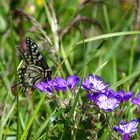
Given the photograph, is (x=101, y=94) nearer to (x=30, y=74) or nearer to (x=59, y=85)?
(x=59, y=85)

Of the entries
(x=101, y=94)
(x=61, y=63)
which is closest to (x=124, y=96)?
(x=101, y=94)

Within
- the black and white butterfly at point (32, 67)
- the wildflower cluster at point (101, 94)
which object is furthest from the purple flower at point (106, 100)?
the black and white butterfly at point (32, 67)

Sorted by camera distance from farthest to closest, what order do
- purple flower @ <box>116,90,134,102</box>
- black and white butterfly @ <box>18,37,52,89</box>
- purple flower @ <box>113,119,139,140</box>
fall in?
black and white butterfly @ <box>18,37,52,89</box>, purple flower @ <box>116,90,134,102</box>, purple flower @ <box>113,119,139,140</box>

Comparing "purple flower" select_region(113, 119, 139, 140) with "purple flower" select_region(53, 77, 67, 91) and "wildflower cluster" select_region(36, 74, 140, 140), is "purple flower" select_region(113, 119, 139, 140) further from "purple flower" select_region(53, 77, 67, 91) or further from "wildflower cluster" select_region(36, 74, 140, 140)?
"purple flower" select_region(53, 77, 67, 91)

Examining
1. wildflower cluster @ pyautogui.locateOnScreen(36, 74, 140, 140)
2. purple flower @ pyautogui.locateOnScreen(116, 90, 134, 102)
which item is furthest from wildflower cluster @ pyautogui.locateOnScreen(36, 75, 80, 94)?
purple flower @ pyautogui.locateOnScreen(116, 90, 134, 102)

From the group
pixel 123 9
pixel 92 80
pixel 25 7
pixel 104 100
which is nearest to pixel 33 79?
pixel 92 80

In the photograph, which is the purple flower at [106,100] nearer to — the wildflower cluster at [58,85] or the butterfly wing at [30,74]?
the wildflower cluster at [58,85]

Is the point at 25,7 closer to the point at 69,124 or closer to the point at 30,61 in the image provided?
the point at 30,61
